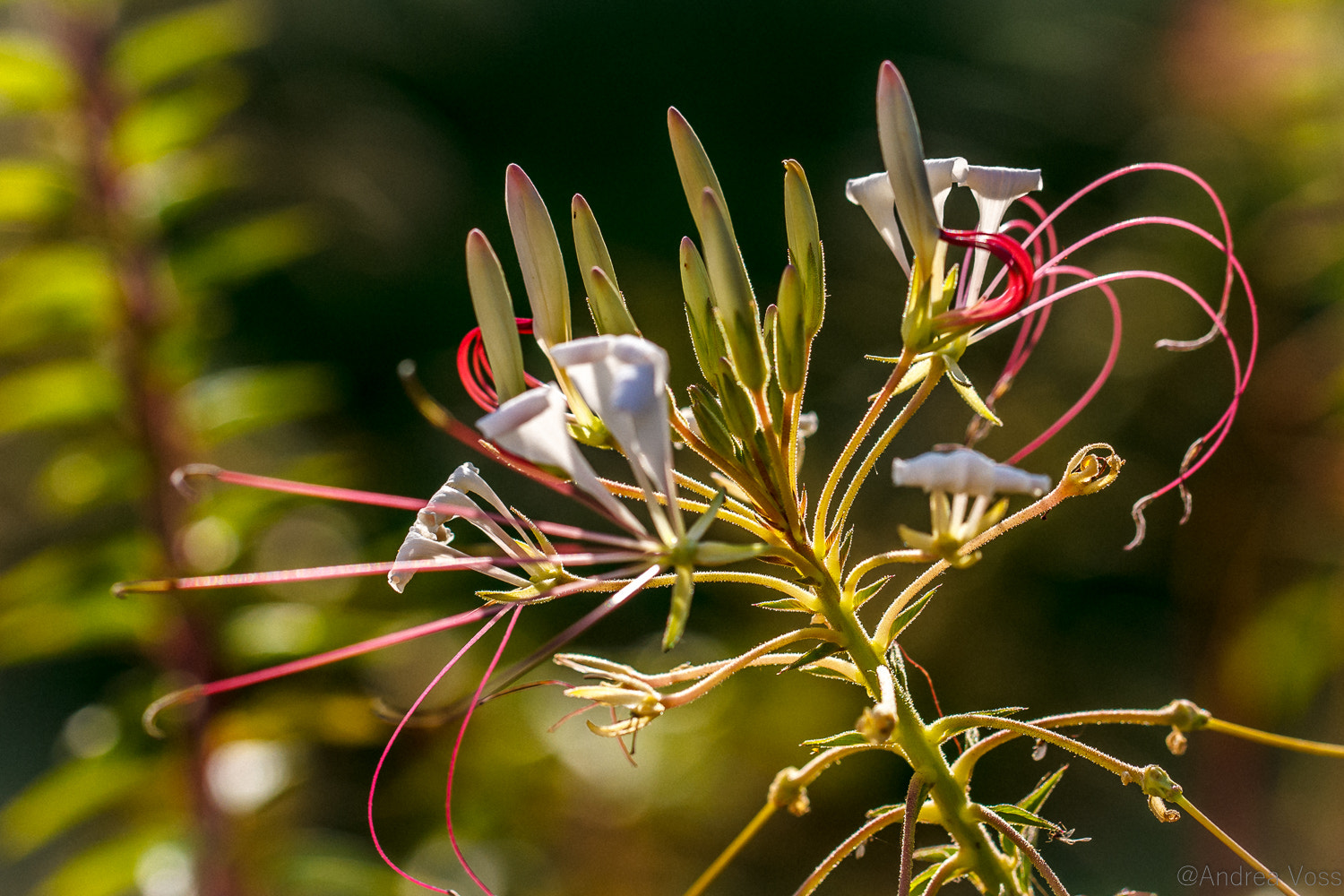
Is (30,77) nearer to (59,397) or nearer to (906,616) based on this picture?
(59,397)

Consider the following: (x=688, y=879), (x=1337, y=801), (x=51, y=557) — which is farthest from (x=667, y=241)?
(x=1337, y=801)

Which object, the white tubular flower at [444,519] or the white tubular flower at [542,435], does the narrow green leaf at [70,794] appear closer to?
the white tubular flower at [444,519]

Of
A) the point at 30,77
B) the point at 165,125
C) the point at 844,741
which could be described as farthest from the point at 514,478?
the point at 844,741

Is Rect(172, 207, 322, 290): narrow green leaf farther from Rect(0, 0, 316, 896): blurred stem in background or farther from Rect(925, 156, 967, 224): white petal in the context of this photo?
Rect(925, 156, 967, 224): white petal


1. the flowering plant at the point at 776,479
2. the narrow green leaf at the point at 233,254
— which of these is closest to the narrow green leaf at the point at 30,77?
the narrow green leaf at the point at 233,254

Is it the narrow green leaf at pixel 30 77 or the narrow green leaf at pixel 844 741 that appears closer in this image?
the narrow green leaf at pixel 844 741
